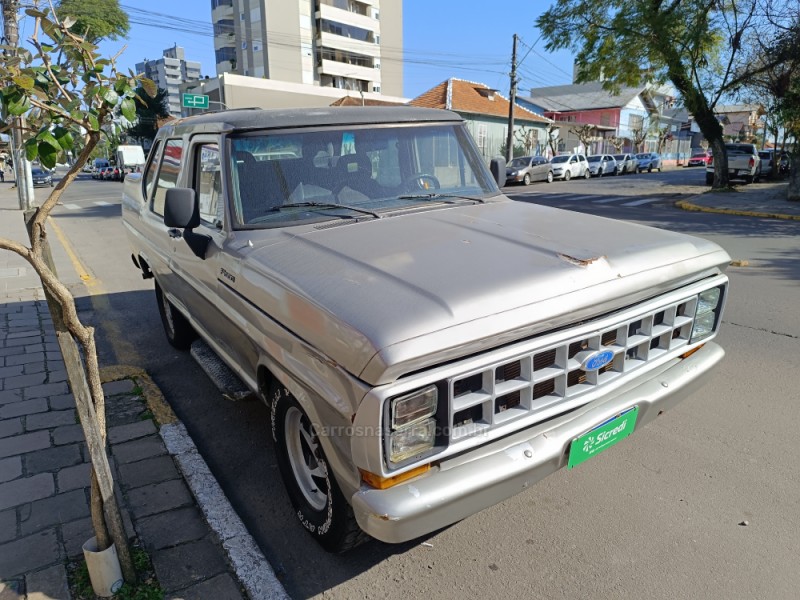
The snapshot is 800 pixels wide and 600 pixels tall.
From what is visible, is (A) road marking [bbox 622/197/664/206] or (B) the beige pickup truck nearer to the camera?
(B) the beige pickup truck

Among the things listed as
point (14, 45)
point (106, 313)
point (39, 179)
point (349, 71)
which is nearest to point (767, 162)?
point (106, 313)

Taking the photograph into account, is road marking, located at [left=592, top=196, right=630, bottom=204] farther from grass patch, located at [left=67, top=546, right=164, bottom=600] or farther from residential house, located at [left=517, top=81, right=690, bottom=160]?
residential house, located at [left=517, top=81, right=690, bottom=160]

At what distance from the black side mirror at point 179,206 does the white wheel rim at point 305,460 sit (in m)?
1.32

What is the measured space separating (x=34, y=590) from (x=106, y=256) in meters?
8.90

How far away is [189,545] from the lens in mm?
2793

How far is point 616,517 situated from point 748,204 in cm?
1722

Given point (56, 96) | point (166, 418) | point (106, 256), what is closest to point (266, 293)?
point (56, 96)

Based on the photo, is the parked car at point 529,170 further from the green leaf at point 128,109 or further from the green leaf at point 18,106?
the green leaf at point 18,106

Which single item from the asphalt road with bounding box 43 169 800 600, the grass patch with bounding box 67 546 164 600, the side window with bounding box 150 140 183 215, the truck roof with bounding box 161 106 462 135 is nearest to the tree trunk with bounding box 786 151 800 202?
the asphalt road with bounding box 43 169 800 600

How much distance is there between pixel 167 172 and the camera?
4.63 m

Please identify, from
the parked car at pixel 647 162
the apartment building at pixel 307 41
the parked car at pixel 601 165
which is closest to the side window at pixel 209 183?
the parked car at pixel 601 165

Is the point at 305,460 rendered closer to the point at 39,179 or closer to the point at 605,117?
the point at 39,179

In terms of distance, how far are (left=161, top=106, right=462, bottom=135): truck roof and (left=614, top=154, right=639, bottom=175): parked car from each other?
3784 cm

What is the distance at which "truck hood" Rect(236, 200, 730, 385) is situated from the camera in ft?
6.83
